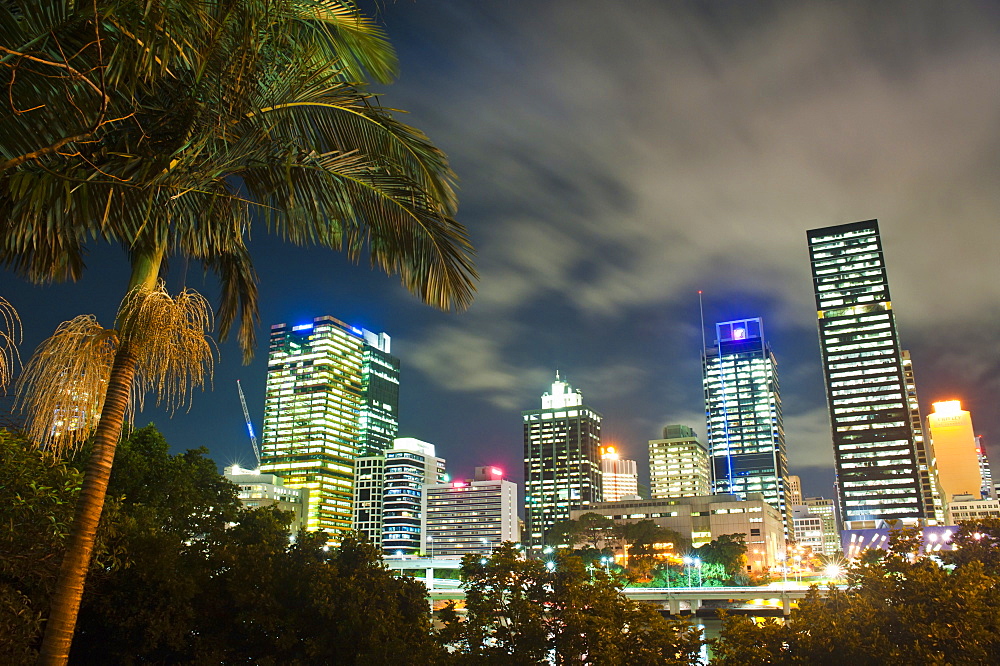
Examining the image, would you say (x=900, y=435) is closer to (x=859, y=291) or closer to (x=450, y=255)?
(x=859, y=291)

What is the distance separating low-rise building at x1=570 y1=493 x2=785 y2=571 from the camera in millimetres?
139375

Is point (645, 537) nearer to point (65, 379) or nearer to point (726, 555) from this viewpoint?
point (726, 555)

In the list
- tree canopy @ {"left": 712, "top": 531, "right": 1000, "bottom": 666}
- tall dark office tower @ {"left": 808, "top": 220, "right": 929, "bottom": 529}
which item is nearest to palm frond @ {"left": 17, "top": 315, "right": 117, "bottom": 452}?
tree canopy @ {"left": 712, "top": 531, "right": 1000, "bottom": 666}

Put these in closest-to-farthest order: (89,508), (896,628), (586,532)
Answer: (89,508) < (896,628) < (586,532)

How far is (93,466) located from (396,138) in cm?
423

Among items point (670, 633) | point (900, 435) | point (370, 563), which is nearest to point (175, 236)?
point (370, 563)

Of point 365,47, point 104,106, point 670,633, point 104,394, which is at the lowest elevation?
point 670,633

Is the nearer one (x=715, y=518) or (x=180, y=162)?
(x=180, y=162)

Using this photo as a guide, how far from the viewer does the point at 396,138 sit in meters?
7.26

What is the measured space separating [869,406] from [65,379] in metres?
207

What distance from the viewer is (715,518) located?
468 feet

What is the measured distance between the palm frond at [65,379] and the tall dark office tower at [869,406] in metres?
190

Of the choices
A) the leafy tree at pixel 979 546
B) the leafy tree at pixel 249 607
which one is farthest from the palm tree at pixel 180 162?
the leafy tree at pixel 979 546

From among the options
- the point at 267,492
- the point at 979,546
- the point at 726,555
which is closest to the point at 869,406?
the point at 726,555
